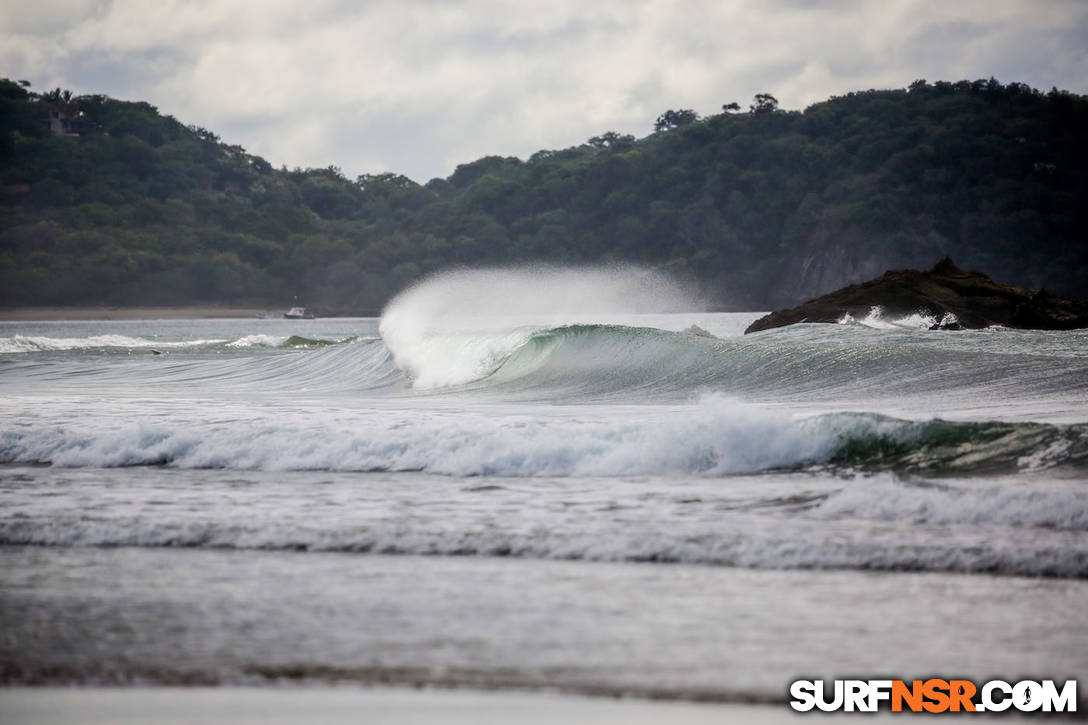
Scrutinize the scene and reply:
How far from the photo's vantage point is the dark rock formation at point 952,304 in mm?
28469

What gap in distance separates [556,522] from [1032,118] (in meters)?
146

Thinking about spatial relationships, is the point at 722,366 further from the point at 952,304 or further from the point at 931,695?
the point at 931,695

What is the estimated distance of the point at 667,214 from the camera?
13862 cm

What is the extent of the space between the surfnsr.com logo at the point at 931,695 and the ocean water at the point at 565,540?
11cm

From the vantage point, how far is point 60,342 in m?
46.1

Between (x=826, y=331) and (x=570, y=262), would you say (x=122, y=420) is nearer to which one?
(x=826, y=331)

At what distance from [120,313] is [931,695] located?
403ft

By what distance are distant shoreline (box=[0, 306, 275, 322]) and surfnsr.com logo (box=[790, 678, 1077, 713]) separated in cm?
12027

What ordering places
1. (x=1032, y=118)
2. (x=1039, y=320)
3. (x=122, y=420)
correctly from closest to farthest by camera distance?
(x=122, y=420) → (x=1039, y=320) → (x=1032, y=118)

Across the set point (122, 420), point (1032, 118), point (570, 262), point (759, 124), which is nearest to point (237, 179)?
point (570, 262)

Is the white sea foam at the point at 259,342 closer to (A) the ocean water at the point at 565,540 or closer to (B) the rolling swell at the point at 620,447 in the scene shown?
(A) the ocean water at the point at 565,540

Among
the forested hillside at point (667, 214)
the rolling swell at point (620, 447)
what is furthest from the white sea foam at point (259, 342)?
the forested hillside at point (667, 214)

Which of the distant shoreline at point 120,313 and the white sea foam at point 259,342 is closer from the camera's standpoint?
the white sea foam at point 259,342

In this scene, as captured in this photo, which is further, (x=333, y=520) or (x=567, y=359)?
(x=567, y=359)
